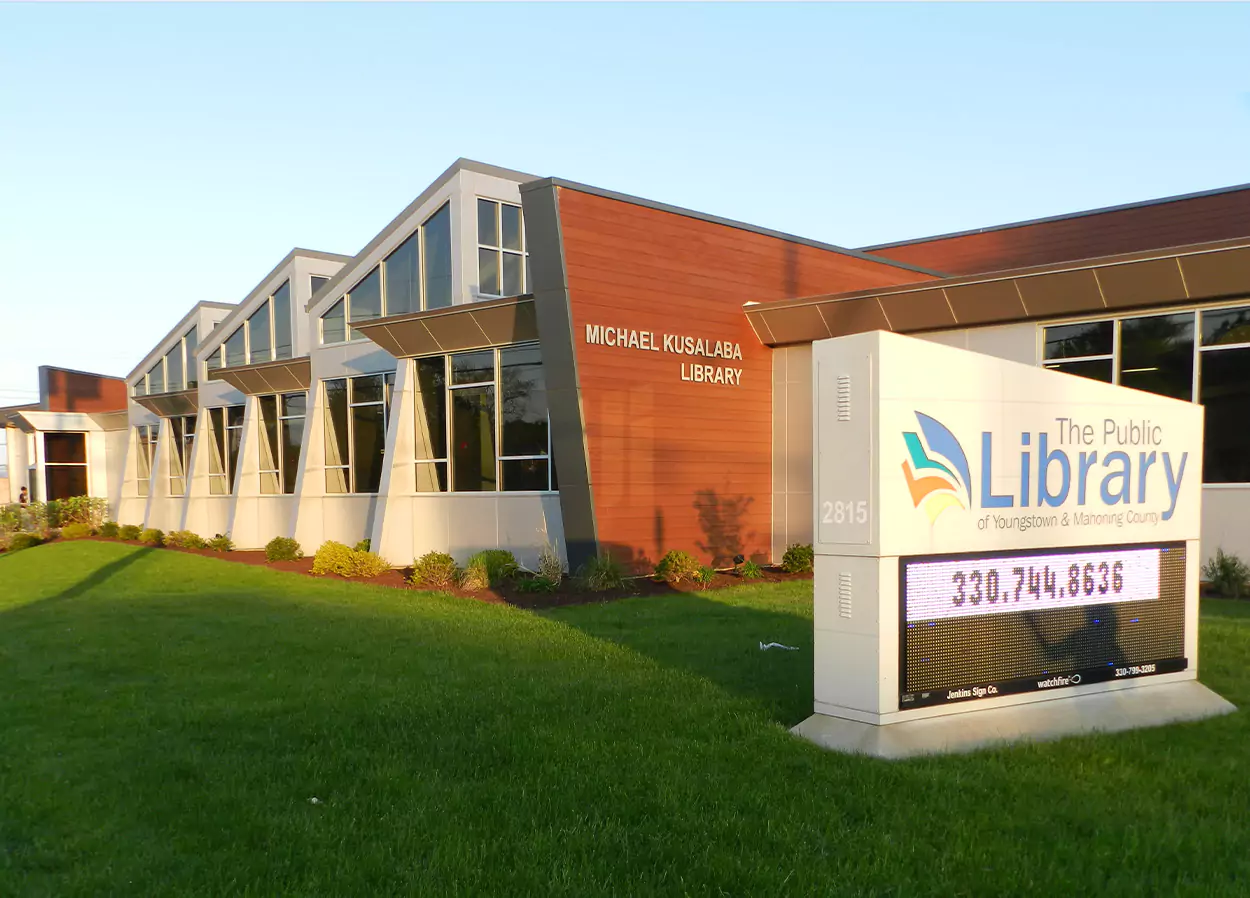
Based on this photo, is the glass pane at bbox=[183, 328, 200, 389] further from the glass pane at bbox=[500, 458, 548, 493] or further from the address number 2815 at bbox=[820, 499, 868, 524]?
the address number 2815 at bbox=[820, 499, 868, 524]

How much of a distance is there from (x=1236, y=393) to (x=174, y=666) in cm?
1580

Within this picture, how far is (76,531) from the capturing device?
109 feet

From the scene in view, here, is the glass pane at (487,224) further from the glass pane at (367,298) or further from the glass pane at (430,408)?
the glass pane at (367,298)

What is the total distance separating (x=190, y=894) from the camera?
4535 millimetres

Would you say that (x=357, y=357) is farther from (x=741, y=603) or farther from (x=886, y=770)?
(x=886, y=770)

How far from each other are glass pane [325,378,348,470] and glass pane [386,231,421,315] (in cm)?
302

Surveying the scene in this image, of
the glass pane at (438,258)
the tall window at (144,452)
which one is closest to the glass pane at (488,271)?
the glass pane at (438,258)

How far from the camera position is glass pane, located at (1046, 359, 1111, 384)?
16.3 meters

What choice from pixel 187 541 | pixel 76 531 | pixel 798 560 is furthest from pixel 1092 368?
pixel 76 531

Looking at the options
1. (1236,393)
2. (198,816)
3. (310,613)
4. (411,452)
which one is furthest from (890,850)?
(411,452)

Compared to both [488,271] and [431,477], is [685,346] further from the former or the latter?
[431,477]

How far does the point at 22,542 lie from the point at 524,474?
2132 centimetres

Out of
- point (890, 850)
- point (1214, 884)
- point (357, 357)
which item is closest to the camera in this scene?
point (1214, 884)

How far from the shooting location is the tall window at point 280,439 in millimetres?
26484
